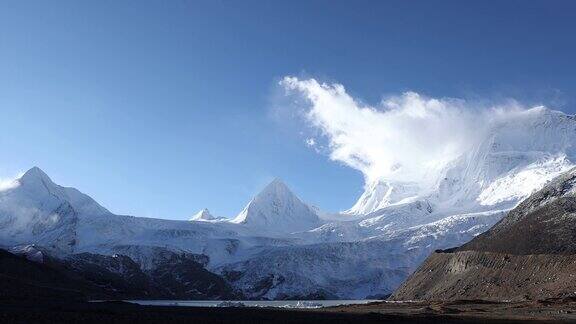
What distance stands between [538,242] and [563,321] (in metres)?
79.7

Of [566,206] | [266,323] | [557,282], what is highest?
[566,206]

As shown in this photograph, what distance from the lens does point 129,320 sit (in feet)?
260

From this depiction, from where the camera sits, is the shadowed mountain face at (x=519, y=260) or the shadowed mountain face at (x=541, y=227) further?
the shadowed mountain face at (x=541, y=227)

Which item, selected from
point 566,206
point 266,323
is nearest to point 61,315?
point 266,323

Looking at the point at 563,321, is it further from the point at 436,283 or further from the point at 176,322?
the point at 436,283

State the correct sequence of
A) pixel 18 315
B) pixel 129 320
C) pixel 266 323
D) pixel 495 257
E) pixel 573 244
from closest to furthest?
pixel 18 315
pixel 129 320
pixel 266 323
pixel 573 244
pixel 495 257

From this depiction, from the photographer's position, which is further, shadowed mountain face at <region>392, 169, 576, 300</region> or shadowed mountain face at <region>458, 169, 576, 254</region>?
shadowed mountain face at <region>458, 169, 576, 254</region>

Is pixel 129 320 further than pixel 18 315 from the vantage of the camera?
Yes

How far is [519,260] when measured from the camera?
158 m

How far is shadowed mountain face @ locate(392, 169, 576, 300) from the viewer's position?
147 metres

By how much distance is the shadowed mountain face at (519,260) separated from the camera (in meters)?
147

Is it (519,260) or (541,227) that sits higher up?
(541,227)

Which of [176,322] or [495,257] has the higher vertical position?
[495,257]

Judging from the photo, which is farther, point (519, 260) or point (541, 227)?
point (541, 227)
